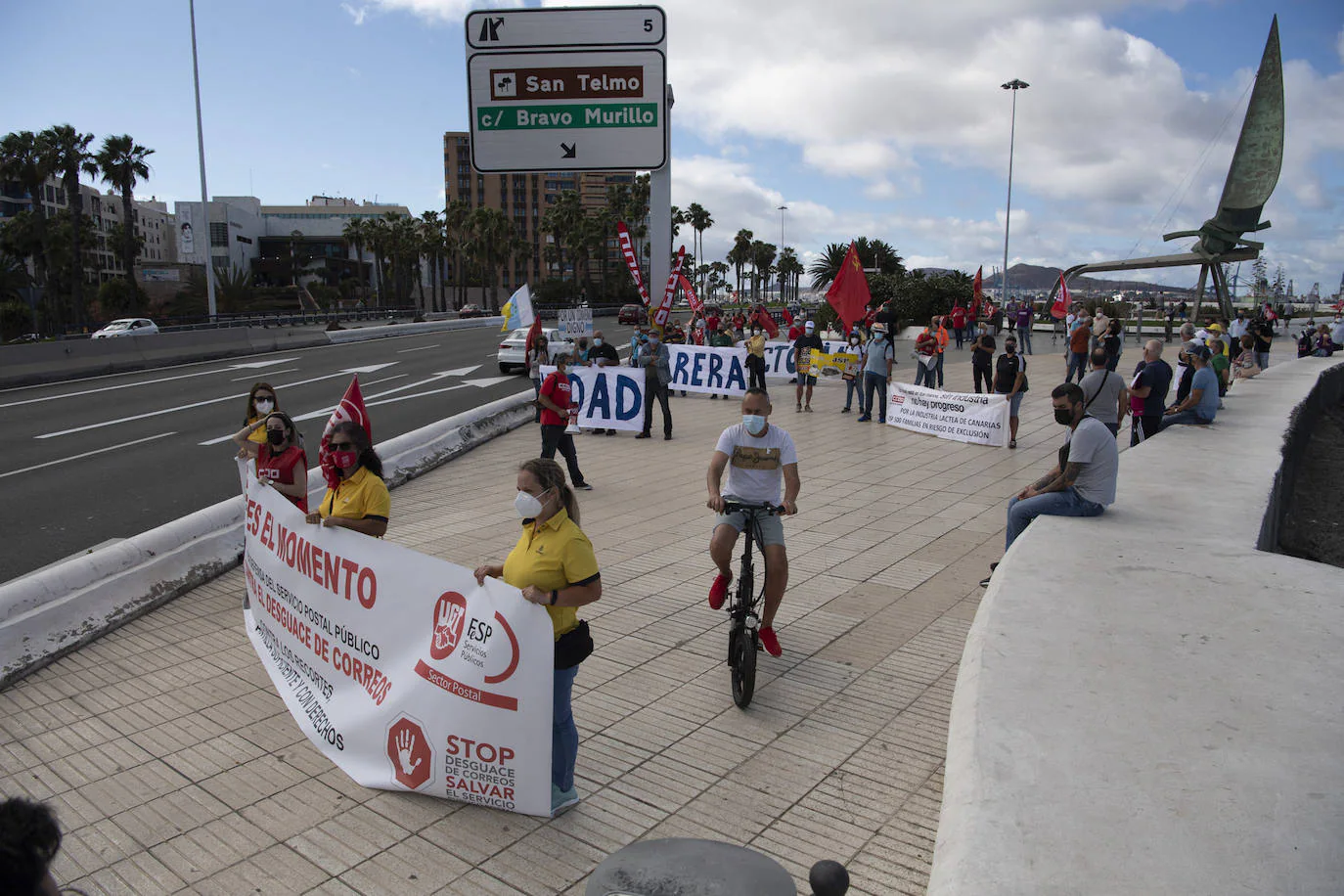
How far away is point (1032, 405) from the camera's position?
763 inches

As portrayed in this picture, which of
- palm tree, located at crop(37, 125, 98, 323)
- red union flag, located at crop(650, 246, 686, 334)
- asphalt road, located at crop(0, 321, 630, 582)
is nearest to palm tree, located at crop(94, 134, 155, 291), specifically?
palm tree, located at crop(37, 125, 98, 323)

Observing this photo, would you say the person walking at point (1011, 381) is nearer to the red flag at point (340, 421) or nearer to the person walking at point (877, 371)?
the person walking at point (877, 371)

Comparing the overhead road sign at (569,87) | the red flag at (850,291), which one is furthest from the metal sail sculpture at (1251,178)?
the overhead road sign at (569,87)

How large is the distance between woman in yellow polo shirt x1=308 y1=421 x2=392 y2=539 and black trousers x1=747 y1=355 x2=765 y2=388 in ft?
48.7

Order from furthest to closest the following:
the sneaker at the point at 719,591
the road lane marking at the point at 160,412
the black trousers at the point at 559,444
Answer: the road lane marking at the point at 160,412
the black trousers at the point at 559,444
the sneaker at the point at 719,591

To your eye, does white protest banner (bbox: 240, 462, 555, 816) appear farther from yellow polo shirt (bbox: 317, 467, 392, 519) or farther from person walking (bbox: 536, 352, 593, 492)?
person walking (bbox: 536, 352, 593, 492)

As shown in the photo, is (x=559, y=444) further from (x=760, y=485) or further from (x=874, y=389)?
(x=874, y=389)

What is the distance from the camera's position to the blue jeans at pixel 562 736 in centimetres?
409

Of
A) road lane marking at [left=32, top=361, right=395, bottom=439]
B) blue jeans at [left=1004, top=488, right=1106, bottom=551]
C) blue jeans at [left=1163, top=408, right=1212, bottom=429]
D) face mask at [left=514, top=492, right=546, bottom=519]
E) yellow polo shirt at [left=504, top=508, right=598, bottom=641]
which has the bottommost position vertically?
road lane marking at [left=32, top=361, right=395, bottom=439]

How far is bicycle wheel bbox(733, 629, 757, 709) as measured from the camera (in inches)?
204

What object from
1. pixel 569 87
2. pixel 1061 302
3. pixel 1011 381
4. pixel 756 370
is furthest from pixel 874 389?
pixel 1061 302

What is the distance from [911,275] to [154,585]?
4517 cm

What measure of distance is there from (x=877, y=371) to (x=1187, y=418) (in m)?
5.41

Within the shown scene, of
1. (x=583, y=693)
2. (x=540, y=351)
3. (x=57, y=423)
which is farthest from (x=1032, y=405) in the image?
(x=57, y=423)
